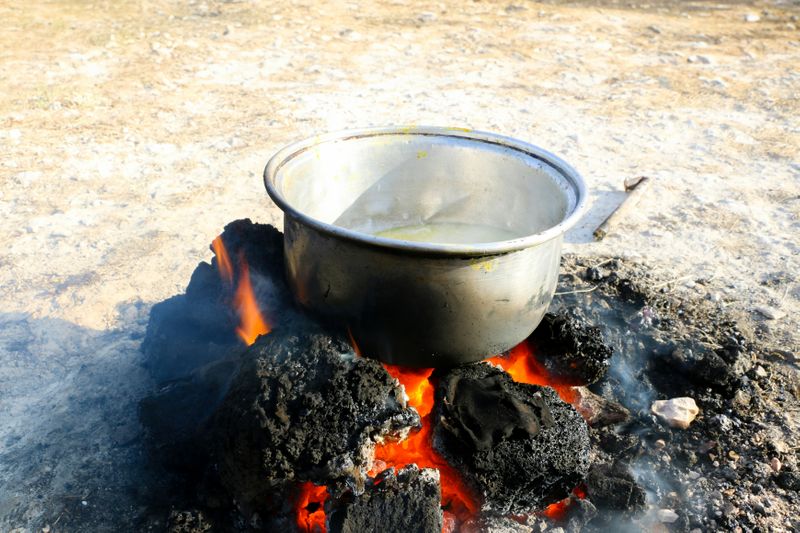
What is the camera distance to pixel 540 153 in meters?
2.91

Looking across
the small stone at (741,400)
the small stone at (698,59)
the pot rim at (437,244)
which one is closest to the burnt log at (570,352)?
the small stone at (741,400)

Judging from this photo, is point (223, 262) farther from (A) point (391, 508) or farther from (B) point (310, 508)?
(A) point (391, 508)

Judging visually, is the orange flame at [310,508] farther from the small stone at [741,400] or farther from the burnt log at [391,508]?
the small stone at [741,400]

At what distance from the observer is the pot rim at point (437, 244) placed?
2156 mm

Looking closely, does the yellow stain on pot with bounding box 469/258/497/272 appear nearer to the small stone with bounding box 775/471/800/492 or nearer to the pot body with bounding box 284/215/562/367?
the pot body with bounding box 284/215/562/367

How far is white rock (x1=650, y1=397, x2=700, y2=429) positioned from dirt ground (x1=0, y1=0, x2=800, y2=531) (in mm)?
823

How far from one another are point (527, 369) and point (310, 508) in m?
1.24

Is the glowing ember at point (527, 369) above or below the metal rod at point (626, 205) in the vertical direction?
above

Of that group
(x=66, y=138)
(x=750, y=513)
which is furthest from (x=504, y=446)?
(x=66, y=138)

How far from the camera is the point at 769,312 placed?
395 centimetres

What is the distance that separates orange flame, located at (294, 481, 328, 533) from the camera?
2.48 meters

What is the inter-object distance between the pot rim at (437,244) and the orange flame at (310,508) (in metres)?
0.96

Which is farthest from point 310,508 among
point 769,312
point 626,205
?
point 626,205

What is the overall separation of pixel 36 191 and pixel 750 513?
5.11 m
